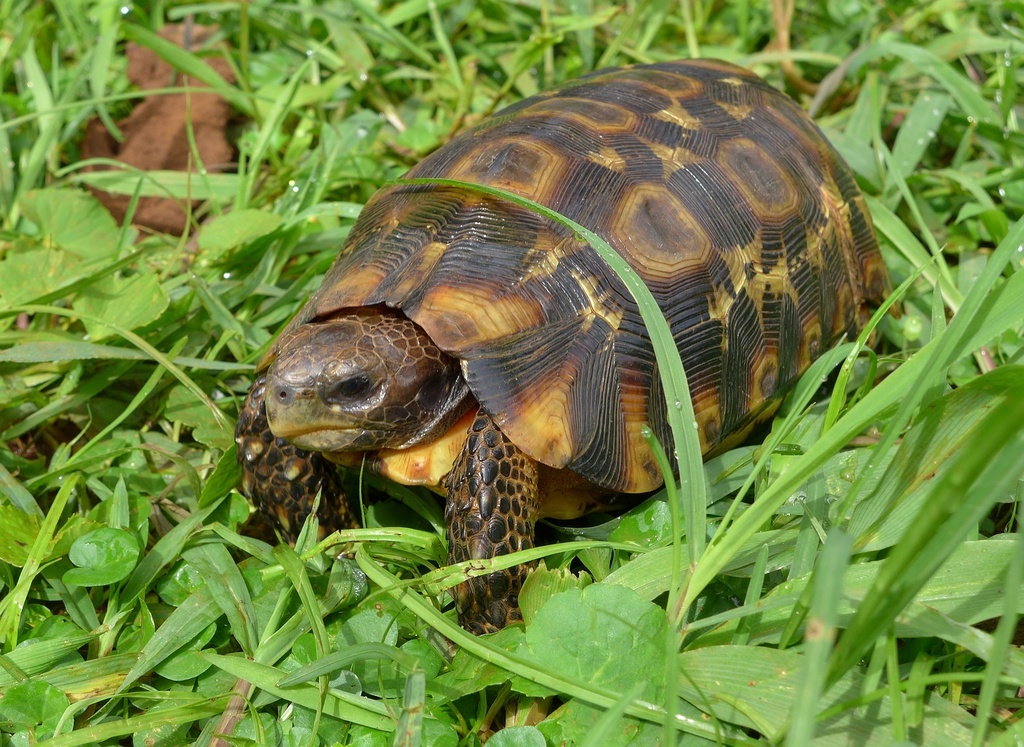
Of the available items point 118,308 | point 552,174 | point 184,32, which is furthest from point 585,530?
point 184,32

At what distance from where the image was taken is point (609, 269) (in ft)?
8.06

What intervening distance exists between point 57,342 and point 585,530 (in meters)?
1.72

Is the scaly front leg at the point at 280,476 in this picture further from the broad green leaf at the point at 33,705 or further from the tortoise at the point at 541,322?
the broad green leaf at the point at 33,705

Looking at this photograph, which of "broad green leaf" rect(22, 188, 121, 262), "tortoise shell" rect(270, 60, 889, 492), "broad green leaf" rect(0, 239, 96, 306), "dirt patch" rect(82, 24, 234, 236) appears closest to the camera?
"tortoise shell" rect(270, 60, 889, 492)

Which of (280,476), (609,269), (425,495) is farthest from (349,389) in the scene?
(609,269)

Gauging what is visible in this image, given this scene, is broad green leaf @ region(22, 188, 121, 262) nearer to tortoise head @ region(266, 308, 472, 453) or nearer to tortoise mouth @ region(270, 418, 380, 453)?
tortoise head @ region(266, 308, 472, 453)

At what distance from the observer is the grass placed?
183 centimetres

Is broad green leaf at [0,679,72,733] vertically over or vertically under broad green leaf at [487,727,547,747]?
under

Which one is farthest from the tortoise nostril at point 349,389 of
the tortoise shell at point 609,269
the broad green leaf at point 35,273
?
the broad green leaf at point 35,273

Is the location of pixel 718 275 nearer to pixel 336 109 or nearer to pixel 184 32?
pixel 336 109

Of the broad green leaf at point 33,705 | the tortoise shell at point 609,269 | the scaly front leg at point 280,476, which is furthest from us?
the scaly front leg at point 280,476

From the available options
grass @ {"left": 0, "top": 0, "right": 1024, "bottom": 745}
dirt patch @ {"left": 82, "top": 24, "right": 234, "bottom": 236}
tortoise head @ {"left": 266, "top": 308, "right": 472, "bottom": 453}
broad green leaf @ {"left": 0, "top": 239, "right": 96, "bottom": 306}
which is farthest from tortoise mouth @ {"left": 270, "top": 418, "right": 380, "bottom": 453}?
dirt patch @ {"left": 82, "top": 24, "right": 234, "bottom": 236}

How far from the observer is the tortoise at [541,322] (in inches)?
90.4

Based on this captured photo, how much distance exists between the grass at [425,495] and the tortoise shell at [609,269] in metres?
0.22
